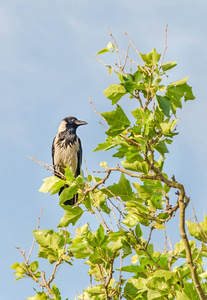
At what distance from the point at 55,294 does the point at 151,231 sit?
133 centimetres

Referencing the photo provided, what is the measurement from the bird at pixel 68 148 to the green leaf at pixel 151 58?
6785mm

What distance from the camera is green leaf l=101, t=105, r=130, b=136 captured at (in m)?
3.15

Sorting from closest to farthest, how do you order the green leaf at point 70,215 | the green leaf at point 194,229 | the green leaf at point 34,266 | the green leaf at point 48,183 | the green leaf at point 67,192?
the green leaf at point 194,229, the green leaf at point 67,192, the green leaf at point 70,215, the green leaf at point 48,183, the green leaf at point 34,266

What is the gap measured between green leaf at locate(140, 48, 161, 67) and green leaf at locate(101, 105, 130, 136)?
1.34 ft

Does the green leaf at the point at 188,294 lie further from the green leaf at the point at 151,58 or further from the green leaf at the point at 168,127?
the green leaf at the point at 151,58

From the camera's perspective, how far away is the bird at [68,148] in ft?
33.0

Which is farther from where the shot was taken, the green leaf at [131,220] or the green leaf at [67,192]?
the green leaf at [67,192]

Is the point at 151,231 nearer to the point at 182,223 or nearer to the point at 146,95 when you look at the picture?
the point at 182,223

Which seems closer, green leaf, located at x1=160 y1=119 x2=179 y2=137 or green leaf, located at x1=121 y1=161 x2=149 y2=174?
green leaf, located at x1=160 y1=119 x2=179 y2=137

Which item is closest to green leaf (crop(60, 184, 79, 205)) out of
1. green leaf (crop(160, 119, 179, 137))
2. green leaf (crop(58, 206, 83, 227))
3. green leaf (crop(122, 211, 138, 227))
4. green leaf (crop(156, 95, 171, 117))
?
green leaf (crop(58, 206, 83, 227))

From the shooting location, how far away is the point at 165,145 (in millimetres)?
3273

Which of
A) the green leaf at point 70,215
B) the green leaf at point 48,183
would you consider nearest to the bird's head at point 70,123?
the green leaf at point 48,183

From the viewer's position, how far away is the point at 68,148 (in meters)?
10.2

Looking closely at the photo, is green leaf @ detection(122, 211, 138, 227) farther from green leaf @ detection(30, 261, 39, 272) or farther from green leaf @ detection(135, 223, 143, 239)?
green leaf @ detection(30, 261, 39, 272)
